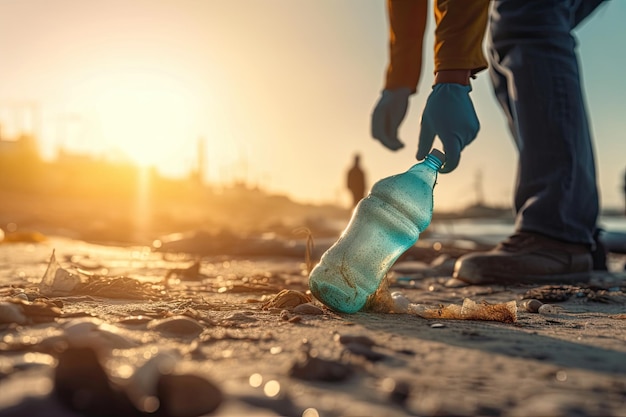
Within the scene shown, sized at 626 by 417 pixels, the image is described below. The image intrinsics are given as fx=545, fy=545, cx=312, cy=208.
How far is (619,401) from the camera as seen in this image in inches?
36.5

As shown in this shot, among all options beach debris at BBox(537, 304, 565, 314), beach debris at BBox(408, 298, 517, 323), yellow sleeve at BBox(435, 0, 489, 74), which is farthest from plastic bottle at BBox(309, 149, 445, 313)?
beach debris at BBox(537, 304, 565, 314)

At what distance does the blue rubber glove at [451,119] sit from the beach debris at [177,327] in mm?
1198

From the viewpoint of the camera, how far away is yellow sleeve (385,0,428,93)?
2795 mm

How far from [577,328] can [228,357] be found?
1.11m

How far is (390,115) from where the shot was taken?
2.89 meters

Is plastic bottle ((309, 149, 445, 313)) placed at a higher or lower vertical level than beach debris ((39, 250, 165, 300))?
higher

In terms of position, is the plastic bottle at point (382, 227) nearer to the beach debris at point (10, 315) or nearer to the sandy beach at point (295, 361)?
the sandy beach at point (295, 361)

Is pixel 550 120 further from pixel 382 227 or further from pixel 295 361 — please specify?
pixel 295 361

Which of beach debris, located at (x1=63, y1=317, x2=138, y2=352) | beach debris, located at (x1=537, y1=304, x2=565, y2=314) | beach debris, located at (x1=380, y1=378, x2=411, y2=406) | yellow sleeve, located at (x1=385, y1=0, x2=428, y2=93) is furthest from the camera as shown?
yellow sleeve, located at (x1=385, y1=0, x2=428, y2=93)

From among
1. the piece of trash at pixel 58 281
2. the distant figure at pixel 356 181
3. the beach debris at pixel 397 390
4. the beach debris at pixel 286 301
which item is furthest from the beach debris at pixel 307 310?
the distant figure at pixel 356 181

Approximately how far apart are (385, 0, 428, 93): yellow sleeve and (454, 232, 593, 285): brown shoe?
104 centimetres

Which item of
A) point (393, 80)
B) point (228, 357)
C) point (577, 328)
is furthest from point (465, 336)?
point (393, 80)

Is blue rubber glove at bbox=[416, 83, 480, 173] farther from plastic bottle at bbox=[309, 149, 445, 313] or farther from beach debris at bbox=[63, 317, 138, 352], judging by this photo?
beach debris at bbox=[63, 317, 138, 352]

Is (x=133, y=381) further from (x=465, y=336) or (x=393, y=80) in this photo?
(x=393, y=80)
